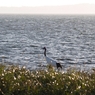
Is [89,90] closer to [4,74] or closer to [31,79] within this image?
[31,79]

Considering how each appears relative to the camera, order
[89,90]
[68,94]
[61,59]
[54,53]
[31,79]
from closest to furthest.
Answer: [68,94] < [89,90] < [31,79] < [61,59] < [54,53]

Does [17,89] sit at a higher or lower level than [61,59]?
higher

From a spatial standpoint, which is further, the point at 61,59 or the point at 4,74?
the point at 61,59

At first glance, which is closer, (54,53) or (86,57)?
(86,57)

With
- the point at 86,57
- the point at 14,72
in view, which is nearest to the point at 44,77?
the point at 14,72

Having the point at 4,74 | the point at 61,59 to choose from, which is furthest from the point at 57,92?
the point at 61,59

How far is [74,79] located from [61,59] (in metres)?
34.0

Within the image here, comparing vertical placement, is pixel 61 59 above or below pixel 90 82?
below

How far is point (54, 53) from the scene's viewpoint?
174 ft

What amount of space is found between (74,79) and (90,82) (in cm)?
64

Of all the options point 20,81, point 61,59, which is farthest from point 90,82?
point 61,59

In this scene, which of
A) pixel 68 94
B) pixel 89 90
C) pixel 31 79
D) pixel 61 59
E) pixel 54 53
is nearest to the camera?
pixel 68 94

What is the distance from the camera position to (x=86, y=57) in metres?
49.3

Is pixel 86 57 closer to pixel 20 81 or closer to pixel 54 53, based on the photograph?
pixel 54 53
